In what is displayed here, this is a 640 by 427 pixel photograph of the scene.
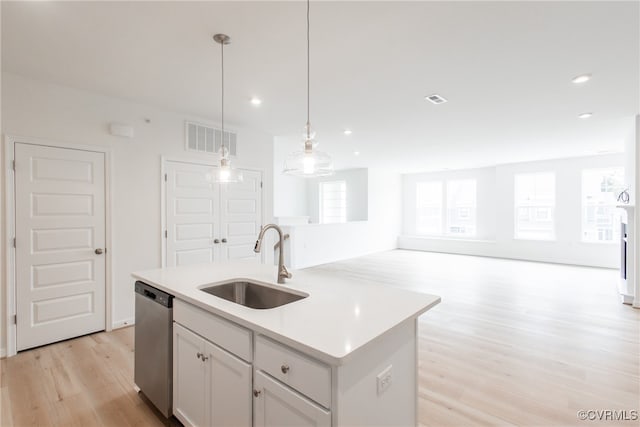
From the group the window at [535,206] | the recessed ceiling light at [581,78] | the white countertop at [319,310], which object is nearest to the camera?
the white countertop at [319,310]

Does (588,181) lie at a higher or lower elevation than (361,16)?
lower

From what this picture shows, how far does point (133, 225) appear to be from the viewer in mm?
3645

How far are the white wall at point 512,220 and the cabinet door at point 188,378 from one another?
8.77 metres

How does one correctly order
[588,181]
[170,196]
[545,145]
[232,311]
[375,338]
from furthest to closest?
[588,181]
[545,145]
[170,196]
[232,311]
[375,338]

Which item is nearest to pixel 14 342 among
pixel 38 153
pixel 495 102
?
pixel 38 153

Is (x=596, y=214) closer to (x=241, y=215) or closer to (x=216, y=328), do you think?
(x=241, y=215)

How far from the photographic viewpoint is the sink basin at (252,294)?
200cm

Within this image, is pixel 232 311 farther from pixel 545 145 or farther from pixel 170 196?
pixel 545 145

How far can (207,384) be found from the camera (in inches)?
A: 65.0

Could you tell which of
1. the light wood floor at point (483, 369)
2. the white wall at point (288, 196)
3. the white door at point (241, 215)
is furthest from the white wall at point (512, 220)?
the white door at point (241, 215)

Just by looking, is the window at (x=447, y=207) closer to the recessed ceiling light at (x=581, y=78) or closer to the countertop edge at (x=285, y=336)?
the recessed ceiling light at (x=581, y=78)

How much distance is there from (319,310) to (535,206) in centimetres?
854

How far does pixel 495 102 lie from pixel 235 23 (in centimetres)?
308

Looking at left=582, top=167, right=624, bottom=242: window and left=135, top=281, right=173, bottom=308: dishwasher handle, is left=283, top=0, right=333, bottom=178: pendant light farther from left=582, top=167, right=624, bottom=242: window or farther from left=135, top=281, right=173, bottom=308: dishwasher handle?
left=582, top=167, right=624, bottom=242: window
